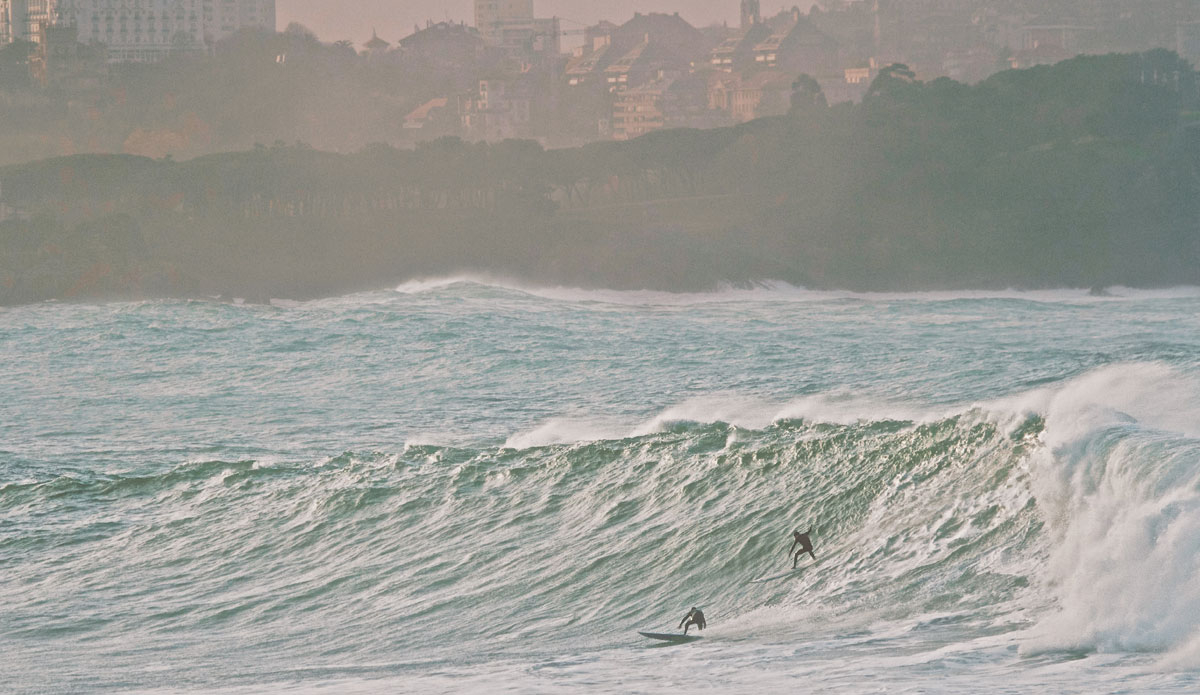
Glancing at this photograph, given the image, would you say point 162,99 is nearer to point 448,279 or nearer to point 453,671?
point 448,279

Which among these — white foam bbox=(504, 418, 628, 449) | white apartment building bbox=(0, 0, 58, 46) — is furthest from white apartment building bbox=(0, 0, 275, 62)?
white foam bbox=(504, 418, 628, 449)

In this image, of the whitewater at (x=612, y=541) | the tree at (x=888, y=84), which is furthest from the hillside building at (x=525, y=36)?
the whitewater at (x=612, y=541)

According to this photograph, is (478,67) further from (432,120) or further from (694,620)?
(694,620)

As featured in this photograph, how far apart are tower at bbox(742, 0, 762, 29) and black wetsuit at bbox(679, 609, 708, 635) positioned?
570 ft

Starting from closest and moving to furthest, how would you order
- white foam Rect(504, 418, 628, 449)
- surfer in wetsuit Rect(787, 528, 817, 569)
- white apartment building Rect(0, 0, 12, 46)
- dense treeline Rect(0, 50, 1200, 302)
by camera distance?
1. surfer in wetsuit Rect(787, 528, 817, 569)
2. white foam Rect(504, 418, 628, 449)
3. dense treeline Rect(0, 50, 1200, 302)
4. white apartment building Rect(0, 0, 12, 46)

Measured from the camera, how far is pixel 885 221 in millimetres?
103812

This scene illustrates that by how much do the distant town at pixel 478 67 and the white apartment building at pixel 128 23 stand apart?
227 mm

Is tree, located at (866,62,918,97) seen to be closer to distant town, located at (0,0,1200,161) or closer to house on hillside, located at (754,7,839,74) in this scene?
distant town, located at (0,0,1200,161)

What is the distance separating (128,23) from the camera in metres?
166

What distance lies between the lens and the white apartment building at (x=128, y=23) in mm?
157625

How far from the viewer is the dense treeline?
9269 centimetres

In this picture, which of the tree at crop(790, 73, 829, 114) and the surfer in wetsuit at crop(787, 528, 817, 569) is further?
the tree at crop(790, 73, 829, 114)

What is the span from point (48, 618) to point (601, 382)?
77.0ft

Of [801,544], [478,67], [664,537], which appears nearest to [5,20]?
[478,67]
